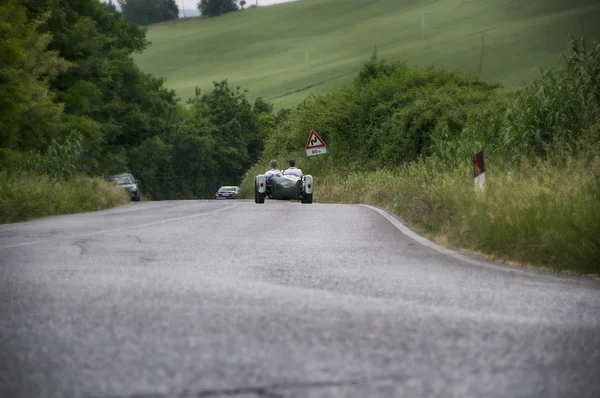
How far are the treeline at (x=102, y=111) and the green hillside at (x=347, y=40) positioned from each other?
439 inches

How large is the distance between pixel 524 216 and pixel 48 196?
17.8m

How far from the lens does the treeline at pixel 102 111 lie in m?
33.2

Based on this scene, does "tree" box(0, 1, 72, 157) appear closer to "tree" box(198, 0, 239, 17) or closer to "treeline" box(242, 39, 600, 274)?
"treeline" box(242, 39, 600, 274)

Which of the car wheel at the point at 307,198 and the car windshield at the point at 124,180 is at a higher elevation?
the car wheel at the point at 307,198

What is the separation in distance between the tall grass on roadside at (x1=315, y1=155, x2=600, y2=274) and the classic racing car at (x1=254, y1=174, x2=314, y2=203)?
11675 millimetres

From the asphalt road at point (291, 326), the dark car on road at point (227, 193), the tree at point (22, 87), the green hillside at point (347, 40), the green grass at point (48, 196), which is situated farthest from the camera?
the green hillside at point (347, 40)

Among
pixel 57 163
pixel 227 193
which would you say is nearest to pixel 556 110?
pixel 57 163

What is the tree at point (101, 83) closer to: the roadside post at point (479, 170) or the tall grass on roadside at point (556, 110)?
the tall grass on roadside at point (556, 110)

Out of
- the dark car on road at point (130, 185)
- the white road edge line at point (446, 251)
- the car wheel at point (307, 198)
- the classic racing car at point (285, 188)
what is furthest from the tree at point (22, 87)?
the white road edge line at point (446, 251)

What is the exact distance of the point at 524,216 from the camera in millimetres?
11484

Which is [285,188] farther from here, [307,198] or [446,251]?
[446,251]

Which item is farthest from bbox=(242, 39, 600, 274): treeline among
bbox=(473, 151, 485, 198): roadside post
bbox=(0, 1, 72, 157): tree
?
bbox=(0, 1, 72, 157): tree

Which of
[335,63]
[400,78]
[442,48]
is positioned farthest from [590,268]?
[335,63]

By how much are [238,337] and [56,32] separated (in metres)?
46.5
